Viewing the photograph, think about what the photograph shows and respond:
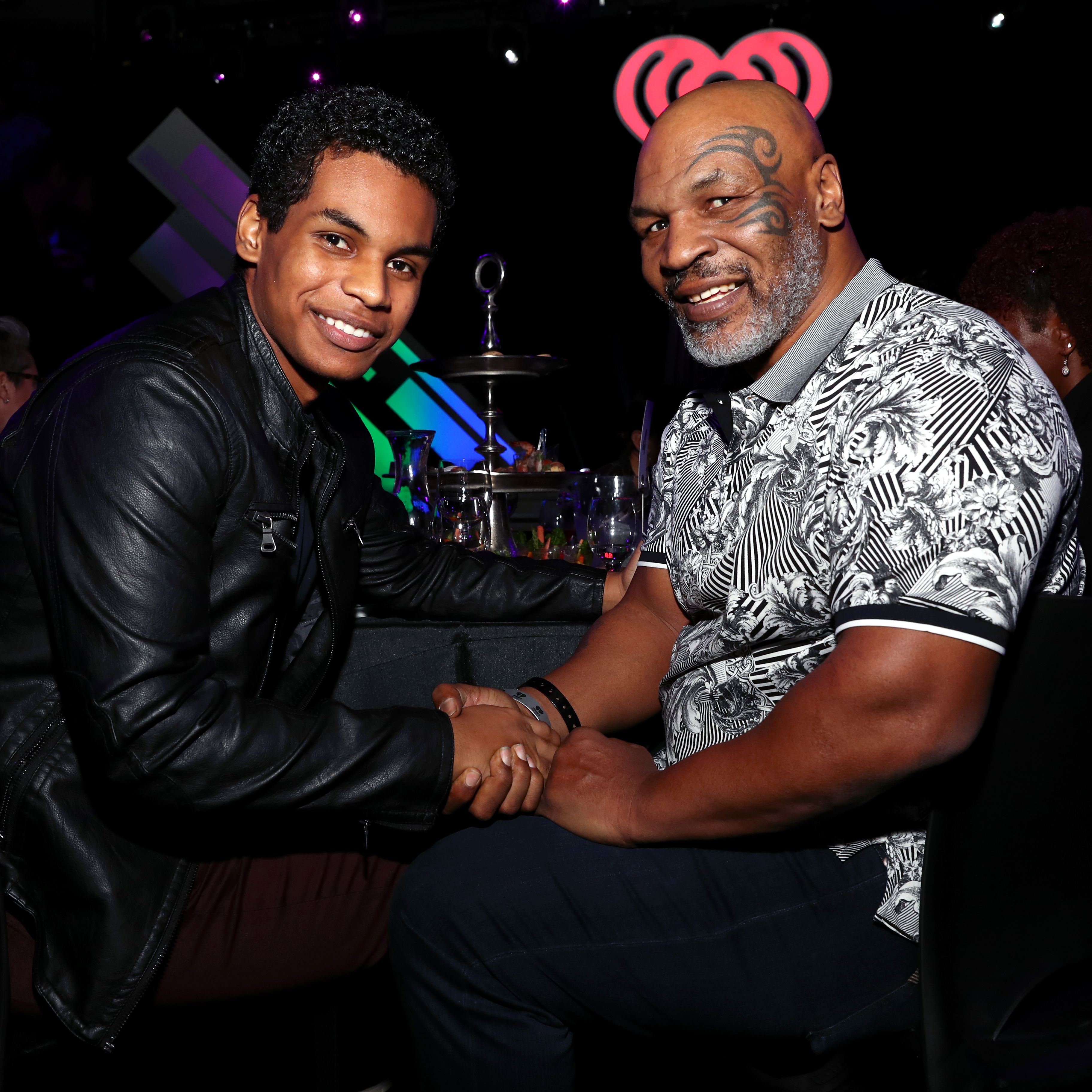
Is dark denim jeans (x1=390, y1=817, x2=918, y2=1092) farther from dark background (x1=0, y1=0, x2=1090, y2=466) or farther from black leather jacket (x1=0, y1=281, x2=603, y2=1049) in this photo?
dark background (x1=0, y1=0, x2=1090, y2=466)

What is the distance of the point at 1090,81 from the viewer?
6.31m

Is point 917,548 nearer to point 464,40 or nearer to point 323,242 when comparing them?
point 323,242

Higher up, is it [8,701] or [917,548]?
[917,548]

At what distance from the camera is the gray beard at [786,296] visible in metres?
1.49

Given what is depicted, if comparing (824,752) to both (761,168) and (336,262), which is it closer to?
(761,168)

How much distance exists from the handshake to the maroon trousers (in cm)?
24

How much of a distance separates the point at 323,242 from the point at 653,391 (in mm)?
4915

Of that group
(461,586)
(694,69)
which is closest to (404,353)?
(694,69)

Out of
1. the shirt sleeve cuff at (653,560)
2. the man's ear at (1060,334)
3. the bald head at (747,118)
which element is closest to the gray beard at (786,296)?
the bald head at (747,118)

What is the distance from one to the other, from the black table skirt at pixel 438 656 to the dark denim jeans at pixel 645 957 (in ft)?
2.34

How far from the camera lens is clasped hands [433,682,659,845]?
1.28 metres

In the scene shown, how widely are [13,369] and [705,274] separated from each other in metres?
4.07

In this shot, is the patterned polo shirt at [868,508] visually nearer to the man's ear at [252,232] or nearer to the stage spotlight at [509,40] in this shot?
the man's ear at [252,232]

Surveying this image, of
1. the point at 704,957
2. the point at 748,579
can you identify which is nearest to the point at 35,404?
the point at 748,579
